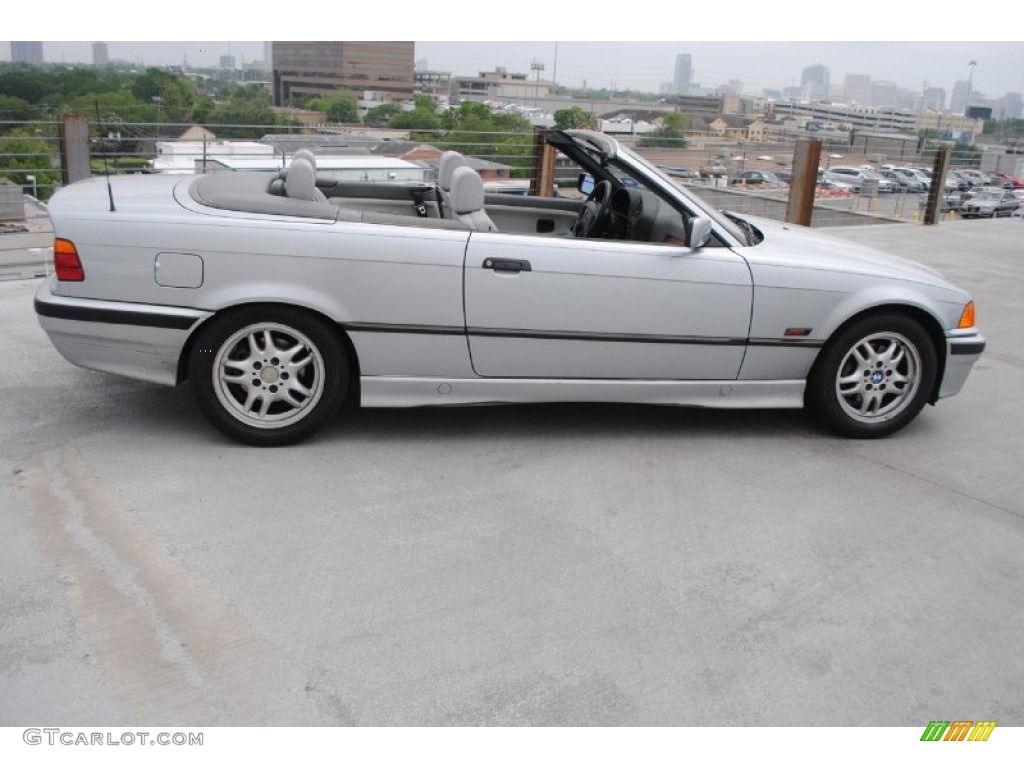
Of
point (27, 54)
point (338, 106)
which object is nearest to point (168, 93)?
point (27, 54)

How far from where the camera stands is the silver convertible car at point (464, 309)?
4156 millimetres

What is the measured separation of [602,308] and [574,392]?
0.42 meters

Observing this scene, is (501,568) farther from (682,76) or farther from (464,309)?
(682,76)

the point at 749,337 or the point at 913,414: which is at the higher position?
the point at 749,337

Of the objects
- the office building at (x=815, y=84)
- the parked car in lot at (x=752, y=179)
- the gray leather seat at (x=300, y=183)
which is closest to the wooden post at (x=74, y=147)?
the gray leather seat at (x=300, y=183)

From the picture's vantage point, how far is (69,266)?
4.19 meters

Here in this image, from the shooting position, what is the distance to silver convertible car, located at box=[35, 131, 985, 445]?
4156mm

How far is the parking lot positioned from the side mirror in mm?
966

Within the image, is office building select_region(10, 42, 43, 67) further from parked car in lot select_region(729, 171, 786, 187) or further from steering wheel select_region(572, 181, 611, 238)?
parked car in lot select_region(729, 171, 786, 187)

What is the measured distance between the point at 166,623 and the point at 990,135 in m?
37.5

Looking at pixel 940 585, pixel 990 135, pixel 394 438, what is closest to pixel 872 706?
pixel 940 585
